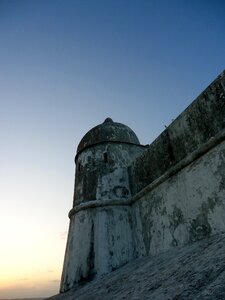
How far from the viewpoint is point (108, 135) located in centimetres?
768

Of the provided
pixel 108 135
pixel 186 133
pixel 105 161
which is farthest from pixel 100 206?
pixel 186 133

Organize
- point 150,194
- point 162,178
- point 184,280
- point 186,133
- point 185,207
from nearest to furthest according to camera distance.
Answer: point 184,280
point 185,207
point 186,133
point 162,178
point 150,194

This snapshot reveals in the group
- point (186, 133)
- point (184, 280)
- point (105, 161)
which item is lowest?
point (184, 280)

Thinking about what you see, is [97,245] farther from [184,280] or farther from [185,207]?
[184,280]

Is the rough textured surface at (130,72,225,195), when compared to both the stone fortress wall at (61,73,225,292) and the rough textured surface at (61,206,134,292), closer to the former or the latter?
the stone fortress wall at (61,73,225,292)

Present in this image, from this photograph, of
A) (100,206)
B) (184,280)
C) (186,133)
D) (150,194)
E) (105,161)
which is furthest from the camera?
(105,161)

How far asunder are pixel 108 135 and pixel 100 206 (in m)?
2.24

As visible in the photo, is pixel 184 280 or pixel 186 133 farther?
pixel 186 133

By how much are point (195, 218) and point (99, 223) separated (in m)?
2.64

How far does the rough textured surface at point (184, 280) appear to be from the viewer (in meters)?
2.16

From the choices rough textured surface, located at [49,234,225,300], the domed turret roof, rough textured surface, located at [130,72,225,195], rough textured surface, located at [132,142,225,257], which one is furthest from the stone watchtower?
rough textured surface, located at [49,234,225,300]

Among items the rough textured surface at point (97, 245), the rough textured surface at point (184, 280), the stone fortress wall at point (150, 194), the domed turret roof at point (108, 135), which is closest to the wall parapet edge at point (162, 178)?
the stone fortress wall at point (150, 194)

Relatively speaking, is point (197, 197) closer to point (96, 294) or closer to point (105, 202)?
point (96, 294)

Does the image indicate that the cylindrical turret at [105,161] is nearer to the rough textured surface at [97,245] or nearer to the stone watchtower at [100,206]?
the stone watchtower at [100,206]
